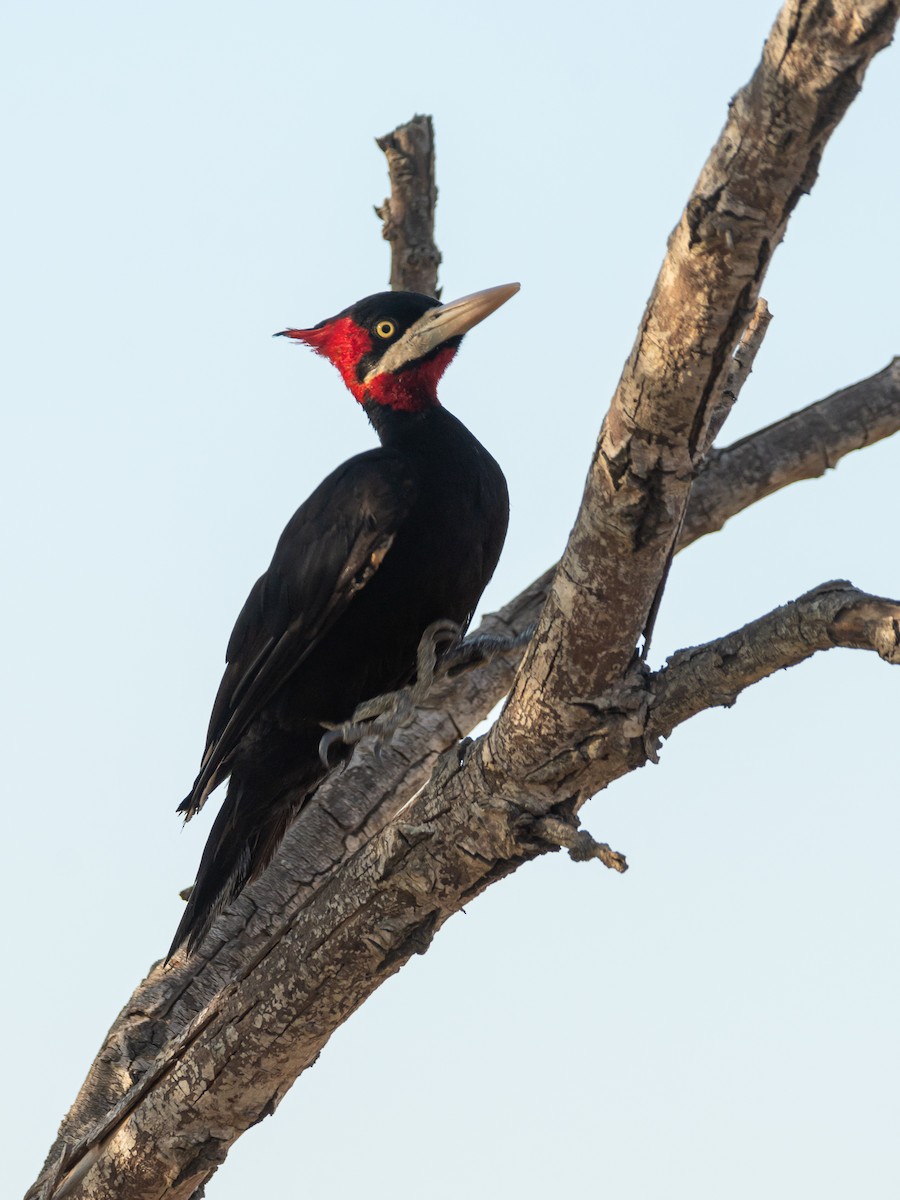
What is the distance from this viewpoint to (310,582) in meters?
3.86

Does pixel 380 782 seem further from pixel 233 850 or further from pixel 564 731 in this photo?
pixel 564 731

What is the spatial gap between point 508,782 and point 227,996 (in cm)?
88

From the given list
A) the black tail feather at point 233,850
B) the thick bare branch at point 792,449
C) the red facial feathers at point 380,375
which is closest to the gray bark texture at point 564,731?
the black tail feather at point 233,850

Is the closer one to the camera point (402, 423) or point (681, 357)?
point (681, 357)

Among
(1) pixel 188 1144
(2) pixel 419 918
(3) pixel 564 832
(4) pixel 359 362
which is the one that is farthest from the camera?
(4) pixel 359 362

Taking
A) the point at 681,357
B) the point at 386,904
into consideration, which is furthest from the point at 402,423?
the point at 681,357

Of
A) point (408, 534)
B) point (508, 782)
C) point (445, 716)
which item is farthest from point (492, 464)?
point (508, 782)

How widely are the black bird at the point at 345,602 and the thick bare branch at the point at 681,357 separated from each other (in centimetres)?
128

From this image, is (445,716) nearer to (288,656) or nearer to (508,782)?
(288,656)

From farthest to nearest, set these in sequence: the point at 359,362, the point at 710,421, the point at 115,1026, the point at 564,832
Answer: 1. the point at 359,362
2. the point at 115,1026
3. the point at 564,832
4. the point at 710,421

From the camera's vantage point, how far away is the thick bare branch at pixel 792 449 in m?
4.49

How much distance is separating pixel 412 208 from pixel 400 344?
2.59 ft

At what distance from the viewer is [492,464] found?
4141 millimetres

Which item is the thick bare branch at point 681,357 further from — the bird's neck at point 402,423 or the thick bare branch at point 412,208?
the thick bare branch at point 412,208
